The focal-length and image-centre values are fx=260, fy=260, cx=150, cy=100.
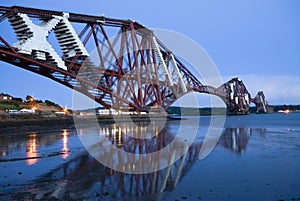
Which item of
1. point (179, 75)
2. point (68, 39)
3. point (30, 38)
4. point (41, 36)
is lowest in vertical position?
point (30, 38)

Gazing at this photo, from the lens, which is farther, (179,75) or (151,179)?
(179,75)

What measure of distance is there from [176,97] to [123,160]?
177ft

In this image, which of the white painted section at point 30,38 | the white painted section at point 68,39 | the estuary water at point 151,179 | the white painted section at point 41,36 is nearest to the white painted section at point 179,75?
the white painted section at point 68,39

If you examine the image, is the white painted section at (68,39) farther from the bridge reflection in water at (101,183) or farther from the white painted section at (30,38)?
the bridge reflection in water at (101,183)

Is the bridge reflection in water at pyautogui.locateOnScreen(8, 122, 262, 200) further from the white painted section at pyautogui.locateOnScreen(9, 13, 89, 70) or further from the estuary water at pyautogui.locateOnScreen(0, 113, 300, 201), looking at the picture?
the white painted section at pyautogui.locateOnScreen(9, 13, 89, 70)

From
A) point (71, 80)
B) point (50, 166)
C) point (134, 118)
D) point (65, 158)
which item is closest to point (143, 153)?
point (65, 158)

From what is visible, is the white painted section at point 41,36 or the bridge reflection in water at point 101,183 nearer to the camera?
the bridge reflection in water at point 101,183

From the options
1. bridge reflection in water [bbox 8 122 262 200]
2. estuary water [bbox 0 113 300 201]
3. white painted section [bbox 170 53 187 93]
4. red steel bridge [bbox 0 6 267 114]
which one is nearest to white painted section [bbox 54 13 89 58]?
red steel bridge [bbox 0 6 267 114]

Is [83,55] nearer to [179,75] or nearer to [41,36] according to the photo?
[41,36]

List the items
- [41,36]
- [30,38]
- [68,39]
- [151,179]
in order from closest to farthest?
1. [151,179]
2. [30,38]
3. [41,36]
4. [68,39]

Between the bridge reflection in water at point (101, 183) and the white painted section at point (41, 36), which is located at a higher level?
the white painted section at point (41, 36)

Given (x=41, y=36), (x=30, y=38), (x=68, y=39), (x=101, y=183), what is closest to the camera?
(x=101, y=183)

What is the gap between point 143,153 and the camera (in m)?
13.0

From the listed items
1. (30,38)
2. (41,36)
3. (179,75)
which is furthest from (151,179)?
(179,75)
